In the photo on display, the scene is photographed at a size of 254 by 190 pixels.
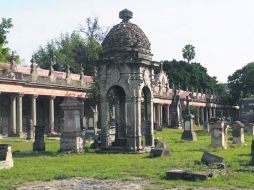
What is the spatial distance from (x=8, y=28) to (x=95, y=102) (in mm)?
11173

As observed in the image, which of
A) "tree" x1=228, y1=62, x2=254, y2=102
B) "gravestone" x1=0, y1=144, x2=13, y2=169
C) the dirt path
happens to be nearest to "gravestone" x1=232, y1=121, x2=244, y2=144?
"gravestone" x1=0, y1=144, x2=13, y2=169

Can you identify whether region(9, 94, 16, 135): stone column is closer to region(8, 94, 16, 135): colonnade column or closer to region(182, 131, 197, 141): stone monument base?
region(8, 94, 16, 135): colonnade column

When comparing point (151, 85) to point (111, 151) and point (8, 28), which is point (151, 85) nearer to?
point (111, 151)

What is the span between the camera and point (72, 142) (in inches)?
797

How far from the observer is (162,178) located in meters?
11.5

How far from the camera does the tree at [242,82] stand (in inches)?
3556

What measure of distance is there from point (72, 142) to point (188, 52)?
312 feet

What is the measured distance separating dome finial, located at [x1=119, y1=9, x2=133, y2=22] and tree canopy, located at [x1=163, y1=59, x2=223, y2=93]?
66.5 meters

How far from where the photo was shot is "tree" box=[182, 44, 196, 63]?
113 m

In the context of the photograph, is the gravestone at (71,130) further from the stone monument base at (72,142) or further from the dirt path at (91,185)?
the dirt path at (91,185)

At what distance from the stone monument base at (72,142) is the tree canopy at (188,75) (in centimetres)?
6846

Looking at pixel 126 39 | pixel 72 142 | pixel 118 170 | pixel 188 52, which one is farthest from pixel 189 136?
pixel 188 52

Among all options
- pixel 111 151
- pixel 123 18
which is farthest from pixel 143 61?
pixel 111 151

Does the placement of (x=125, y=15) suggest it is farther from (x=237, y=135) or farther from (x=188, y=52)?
(x=188, y=52)
